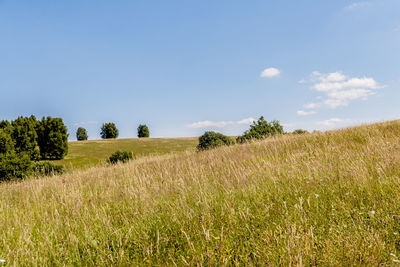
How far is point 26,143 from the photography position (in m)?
28.3

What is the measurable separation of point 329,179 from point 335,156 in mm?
2430

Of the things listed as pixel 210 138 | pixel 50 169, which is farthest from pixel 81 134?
pixel 210 138

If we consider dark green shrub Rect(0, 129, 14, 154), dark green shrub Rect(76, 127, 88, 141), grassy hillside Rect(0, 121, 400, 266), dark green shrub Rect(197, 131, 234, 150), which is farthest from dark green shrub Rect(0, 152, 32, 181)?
dark green shrub Rect(76, 127, 88, 141)

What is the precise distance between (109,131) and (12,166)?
238ft

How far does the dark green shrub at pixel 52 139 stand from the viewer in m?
43.9

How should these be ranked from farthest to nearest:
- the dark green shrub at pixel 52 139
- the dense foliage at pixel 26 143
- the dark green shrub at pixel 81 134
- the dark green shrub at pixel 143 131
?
the dark green shrub at pixel 81 134, the dark green shrub at pixel 143 131, the dark green shrub at pixel 52 139, the dense foliage at pixel 26 143

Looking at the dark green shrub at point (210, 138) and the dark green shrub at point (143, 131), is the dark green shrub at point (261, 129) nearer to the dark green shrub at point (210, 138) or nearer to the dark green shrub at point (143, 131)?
the dark green shrub at point (210, 138)

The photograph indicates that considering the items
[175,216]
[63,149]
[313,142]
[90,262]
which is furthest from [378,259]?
[63,149]

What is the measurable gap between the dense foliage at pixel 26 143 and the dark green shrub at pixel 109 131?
1775 inches

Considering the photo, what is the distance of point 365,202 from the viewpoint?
316 centimetres

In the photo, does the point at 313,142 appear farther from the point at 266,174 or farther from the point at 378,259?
the point at 378,259

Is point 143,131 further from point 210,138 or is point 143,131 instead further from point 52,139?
point 210,138

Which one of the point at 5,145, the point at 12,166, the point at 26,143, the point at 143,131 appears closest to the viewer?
the point at 12,166

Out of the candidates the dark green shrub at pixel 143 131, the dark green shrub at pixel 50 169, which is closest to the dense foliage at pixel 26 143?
the dark green shrub at pixel 50 169
